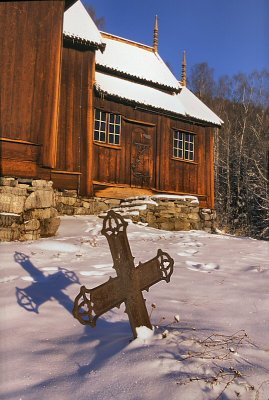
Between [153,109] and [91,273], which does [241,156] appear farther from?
[91,273]

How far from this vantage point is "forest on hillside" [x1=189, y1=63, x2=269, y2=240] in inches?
820

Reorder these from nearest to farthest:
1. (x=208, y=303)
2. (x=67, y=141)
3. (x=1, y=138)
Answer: (x=208, y=303) < (x=1, y=138) < (x=67, y=141)

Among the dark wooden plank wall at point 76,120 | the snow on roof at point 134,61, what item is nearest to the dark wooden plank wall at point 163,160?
the dark wooden plank wall at point 76,120

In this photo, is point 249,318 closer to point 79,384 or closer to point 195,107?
point 79,384

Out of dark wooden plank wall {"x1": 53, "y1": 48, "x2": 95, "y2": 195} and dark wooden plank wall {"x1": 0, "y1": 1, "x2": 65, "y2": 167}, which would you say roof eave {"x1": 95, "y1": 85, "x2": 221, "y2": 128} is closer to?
dark wooden plank wall {"x1": 53, "y1": 48, "x2": 95, "y2": 195}

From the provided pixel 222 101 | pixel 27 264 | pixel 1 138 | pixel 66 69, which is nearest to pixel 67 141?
pixel 66 69

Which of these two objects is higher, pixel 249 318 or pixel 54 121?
pixel 54 121

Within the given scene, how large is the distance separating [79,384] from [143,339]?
2.01 ft

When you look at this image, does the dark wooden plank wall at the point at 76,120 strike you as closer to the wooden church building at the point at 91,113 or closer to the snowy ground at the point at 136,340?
the wooden church building at the point at 91,113

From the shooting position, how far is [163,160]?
12.4 meters

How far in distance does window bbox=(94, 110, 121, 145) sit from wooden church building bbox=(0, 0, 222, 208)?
3cm

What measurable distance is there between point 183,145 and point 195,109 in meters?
1.80

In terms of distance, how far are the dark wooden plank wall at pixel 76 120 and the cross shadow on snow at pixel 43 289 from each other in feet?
18.3

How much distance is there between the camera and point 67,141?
1010 centimetres
